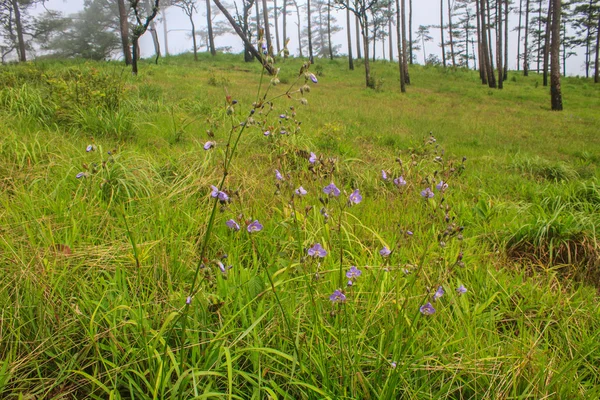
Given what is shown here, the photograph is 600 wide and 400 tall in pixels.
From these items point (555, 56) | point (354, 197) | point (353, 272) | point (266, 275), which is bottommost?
point (266, 275)

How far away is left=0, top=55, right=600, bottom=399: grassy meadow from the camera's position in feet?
4.25

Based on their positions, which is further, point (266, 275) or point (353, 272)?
point (266, 275)

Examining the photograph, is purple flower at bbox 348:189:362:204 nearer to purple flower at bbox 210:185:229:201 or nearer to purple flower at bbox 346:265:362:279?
purple flower at bbox 346:265:362:279

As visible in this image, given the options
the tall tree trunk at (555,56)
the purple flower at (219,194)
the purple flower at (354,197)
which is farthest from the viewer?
the tall tree trunk at (555,56)

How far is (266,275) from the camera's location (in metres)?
1.91

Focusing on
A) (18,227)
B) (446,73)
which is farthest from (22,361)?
(446,73)

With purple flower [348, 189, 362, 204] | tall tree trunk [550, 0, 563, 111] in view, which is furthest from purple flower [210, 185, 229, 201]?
tall tree trunk [550, 0, 563, 111]

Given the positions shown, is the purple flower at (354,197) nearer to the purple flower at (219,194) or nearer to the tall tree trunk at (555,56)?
the purple flower at (219,194)

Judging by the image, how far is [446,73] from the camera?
2616cm

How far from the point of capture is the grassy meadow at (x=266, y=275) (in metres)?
1.30

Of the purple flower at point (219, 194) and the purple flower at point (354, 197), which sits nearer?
the purple flower at point (219, 194)

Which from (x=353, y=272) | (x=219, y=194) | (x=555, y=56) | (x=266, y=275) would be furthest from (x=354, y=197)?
(x=555, y=56)

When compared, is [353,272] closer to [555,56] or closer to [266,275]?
[266,275]

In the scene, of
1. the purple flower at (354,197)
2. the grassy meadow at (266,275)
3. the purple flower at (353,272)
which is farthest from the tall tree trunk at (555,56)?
the purple flower at (353,272)
